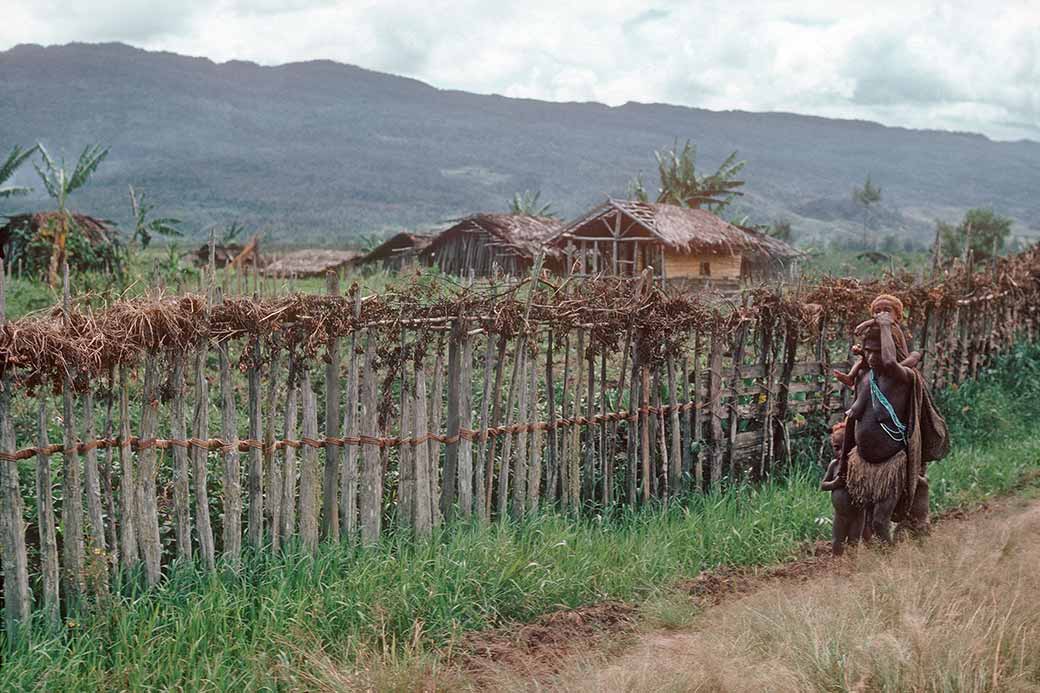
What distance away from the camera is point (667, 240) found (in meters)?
28.5

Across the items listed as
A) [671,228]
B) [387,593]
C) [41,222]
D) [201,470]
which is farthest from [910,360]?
[41,222]

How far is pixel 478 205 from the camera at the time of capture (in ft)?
391

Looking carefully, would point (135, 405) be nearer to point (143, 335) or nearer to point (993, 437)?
point (143, 335)

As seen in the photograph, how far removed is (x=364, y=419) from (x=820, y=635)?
284 cm

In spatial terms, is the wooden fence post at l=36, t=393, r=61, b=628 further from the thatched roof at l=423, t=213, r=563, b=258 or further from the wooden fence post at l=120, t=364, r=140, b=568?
the thatched roof at l=423, t=213, r=563, b=258

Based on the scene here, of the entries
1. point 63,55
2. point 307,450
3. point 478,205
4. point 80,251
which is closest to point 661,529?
point 307,450

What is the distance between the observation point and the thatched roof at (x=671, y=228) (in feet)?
96.3

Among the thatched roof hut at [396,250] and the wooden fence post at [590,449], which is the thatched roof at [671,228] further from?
the wooden fence post at [590,449]

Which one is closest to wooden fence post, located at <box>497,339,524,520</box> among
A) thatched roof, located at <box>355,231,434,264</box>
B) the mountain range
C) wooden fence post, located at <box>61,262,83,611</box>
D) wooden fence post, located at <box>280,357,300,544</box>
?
wooden fence post, located at <box>280,357,300,544</box>

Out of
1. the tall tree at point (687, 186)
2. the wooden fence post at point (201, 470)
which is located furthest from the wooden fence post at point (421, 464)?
the tall tree at point (687, 186)

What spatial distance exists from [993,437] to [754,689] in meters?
8.10

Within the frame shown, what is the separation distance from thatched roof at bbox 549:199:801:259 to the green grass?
22.1 metres

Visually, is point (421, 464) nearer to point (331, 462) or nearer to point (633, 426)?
point (331, 462)

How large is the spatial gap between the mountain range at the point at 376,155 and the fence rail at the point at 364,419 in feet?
261
